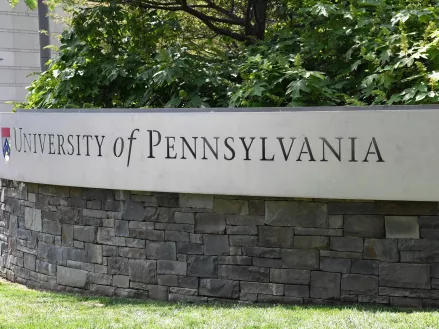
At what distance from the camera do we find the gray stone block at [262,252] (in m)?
6.11

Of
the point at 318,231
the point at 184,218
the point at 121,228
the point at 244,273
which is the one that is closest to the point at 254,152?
the point at 318,231

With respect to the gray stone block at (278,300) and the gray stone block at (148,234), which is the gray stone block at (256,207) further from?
the gray stone block at (148,234)

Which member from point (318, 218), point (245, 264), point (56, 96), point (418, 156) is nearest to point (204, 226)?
point (245, 264)

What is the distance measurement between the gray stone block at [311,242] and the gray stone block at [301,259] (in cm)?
4

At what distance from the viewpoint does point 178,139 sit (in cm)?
638

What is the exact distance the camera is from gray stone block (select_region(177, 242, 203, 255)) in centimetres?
642

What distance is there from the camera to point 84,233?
718 cm

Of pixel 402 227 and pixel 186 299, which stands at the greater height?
pixel 402 227

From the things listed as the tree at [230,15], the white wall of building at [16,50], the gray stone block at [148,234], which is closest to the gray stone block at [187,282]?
the gray stone block at [148,234]

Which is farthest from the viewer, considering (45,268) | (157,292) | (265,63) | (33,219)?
(33,219)

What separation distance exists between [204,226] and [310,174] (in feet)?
3.75

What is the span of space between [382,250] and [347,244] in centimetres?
29

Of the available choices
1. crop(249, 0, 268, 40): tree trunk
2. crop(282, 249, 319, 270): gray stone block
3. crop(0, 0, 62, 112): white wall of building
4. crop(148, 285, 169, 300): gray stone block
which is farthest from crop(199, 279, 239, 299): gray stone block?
crop(0, 0, 62, 112): white wall of building

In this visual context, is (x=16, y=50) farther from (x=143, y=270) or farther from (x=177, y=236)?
(x=177, y=236)
